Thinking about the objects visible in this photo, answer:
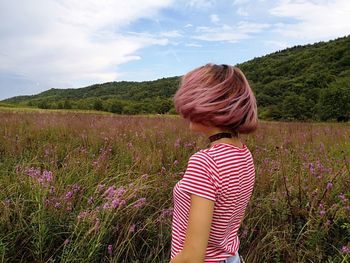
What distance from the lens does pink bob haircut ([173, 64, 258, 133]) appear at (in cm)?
134

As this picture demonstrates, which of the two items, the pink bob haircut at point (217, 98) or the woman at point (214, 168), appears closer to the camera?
the woman at point (214, 168)

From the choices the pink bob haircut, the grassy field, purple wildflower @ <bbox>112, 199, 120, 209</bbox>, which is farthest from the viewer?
purple wildflower @ <bbox>112, 199, 120, 209</bbox>

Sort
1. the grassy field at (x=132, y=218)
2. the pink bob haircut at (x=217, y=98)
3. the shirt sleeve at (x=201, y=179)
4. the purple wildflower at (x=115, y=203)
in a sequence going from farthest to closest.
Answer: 1. the purple wildflower at (x=115, y=203)
2. the grassy field at (x=132, y=218)
3. the pink bob haircut at (x=217, y=98)
4. the shirt sleeve at (x=201, y=179)

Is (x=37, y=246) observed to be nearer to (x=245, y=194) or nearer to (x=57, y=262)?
(x=57, y=262)

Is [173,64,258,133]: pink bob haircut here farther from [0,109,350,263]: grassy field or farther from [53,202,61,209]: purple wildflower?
[53,202,61,209]: purple wildflower

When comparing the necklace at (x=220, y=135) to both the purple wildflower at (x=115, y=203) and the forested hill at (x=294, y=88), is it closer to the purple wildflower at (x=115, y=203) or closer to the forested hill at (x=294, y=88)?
the purple wildflower at (x=115, y=203)

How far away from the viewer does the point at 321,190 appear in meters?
3.54

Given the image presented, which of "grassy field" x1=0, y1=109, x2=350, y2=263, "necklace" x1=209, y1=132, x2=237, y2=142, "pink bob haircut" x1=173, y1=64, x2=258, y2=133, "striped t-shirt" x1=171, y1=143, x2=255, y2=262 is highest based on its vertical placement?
"pink bob haircut" x1=173, y1=64, x2=258, y2=133

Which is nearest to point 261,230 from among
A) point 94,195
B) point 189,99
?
point 94,195

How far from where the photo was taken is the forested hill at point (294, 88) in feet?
170

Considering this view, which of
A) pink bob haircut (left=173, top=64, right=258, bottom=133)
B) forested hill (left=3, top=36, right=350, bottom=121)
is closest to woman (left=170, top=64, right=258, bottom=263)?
pink bob haircut (left=173, top=64, right=258, bottom=133)

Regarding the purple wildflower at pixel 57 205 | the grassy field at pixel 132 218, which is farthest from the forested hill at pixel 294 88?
the purple wildflower at pixel 57 205

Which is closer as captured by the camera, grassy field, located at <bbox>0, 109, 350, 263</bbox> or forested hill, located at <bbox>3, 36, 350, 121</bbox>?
grassy field, located at <bbox>0, 109, 350, 263</bbox>

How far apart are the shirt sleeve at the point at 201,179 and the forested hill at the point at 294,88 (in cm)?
4311
